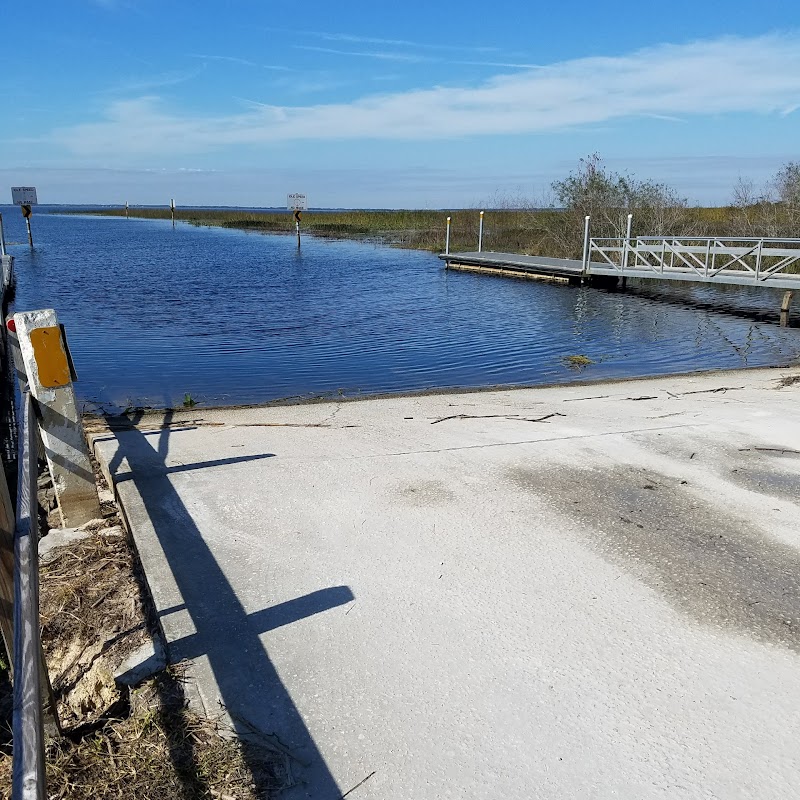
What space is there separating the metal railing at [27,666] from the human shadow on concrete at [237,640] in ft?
2.41

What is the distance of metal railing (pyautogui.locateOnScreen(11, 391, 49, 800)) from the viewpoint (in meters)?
1.59

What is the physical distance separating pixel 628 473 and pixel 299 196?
49197 mm

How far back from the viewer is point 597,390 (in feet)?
29.1

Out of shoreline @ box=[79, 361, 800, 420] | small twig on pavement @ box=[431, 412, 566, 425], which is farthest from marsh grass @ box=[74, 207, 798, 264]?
small twig on pavement @ box=[431, 412, 566, 425]

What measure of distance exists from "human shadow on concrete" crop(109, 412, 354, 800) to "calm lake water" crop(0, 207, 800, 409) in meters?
5.83

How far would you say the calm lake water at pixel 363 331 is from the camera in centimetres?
1162

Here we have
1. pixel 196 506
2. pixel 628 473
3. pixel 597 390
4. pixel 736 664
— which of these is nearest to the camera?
pixel 736 664

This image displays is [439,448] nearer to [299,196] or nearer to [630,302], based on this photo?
[630,302]

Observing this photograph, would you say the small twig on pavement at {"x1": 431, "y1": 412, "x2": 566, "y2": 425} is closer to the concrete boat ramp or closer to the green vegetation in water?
the concrete boat ramp

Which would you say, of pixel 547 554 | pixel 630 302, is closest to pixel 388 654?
pixel 547 554

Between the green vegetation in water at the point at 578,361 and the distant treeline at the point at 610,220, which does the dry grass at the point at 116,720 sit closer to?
the green vegetation in water at the point at 578,361

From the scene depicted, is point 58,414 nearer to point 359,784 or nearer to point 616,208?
point 359,784

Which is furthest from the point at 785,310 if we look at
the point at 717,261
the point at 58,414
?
the point at 58,414

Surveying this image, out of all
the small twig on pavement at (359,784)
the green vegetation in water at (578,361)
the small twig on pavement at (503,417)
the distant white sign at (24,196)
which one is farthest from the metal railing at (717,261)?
the distant white sign at (24,196)
